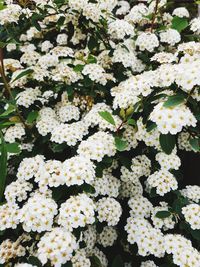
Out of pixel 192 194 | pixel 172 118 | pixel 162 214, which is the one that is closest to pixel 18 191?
pixel 162 214

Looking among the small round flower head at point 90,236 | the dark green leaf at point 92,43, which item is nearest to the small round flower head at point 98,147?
the small round flower head at point 90,236

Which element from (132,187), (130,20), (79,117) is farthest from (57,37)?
(132,187)

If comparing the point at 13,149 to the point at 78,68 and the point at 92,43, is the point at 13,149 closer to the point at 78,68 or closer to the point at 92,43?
the point at 78,68

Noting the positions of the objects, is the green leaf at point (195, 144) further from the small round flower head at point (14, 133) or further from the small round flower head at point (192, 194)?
the small round flower head at point (14, 133)

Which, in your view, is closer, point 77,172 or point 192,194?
point 77,172

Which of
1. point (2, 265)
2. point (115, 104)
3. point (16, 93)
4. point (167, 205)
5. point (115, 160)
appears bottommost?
point (2, 265)

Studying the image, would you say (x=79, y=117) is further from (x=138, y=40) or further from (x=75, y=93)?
(x=138, y=40)

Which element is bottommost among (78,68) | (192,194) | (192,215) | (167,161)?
(192,194)

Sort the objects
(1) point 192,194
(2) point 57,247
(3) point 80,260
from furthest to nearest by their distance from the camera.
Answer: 1. (1) point 192,194
2. (3) point 80,260
3. (2) point 57,247
